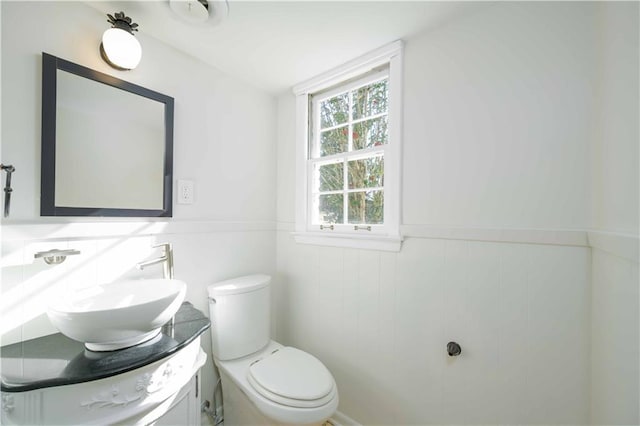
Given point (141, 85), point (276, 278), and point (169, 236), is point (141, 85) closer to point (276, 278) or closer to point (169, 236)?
point (169, 236)

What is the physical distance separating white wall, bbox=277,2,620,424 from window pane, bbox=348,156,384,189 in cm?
18

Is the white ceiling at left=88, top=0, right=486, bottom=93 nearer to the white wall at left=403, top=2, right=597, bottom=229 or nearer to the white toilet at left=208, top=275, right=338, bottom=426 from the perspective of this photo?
the white wall at left=403, top=2, right=597, bottom=229

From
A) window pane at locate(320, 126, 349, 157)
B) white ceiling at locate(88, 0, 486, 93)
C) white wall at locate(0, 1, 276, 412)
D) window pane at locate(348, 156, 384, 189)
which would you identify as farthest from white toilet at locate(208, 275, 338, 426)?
white ceiling at locate(88, 0, 486, 93)

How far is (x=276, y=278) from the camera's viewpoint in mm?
1971

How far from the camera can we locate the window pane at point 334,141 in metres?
1.67

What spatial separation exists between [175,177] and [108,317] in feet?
2.75

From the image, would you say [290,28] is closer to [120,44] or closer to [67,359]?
[120,44]

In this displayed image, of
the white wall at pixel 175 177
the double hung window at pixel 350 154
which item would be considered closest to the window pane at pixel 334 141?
the double hung window at pixel 350 154

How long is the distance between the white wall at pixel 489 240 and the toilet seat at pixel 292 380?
1.08ft

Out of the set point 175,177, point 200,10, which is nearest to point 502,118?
point 200,10

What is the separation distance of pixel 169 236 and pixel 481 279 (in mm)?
1552

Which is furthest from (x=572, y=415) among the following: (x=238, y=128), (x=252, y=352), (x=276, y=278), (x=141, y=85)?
(x=141, y=85)

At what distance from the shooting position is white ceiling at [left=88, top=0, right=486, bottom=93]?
113cm

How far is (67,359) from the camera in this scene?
82 centimetres
